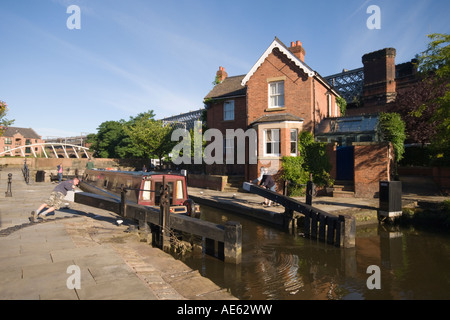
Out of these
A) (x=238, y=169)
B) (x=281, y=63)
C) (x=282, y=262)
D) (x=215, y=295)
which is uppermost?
(x=281, y=63)

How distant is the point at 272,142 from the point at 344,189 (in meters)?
4.96

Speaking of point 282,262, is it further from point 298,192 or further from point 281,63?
point 281,63

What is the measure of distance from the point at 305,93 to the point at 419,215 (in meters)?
9.28

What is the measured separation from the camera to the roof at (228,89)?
72.9ft

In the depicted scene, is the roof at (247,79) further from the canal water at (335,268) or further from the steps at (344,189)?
the canal water at (335,268)

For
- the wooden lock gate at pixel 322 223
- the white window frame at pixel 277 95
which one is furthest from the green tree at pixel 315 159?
the wooden lock gate at pixel 322 223

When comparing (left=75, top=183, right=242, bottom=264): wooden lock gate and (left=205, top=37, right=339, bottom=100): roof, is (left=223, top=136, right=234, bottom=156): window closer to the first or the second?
(left=205, top=37, right=339, bottom=100): roof

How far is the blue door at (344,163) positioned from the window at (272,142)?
3535 mm

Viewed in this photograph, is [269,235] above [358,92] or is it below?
below

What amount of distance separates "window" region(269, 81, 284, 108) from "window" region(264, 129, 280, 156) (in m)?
2.16

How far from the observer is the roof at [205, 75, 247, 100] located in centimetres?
2223

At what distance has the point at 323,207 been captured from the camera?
475 inches
